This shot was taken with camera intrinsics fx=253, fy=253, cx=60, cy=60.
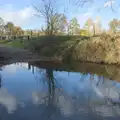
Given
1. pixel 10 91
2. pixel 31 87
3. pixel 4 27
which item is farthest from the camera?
pixel 4 27

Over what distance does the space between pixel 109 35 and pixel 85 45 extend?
2.44 metres

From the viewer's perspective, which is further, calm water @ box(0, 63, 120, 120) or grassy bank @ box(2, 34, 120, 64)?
grassy bank @ box(2, 34, 120, 64)

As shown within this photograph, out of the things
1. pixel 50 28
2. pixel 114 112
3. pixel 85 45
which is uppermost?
pixel 50 28

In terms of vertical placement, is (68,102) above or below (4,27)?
below

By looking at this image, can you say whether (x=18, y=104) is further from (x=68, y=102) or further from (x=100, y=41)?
(x=100, y=41)

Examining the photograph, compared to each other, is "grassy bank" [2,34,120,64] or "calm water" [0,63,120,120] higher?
"grassy bank" [2,34,120,64]

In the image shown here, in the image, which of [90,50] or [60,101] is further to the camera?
[90,50]

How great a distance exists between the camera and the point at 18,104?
851 centimetres

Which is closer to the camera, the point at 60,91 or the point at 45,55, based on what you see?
the point at 60,91

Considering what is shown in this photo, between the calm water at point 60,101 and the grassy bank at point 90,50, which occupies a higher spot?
the grassy bank at point 90,50

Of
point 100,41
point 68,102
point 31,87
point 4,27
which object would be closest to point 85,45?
point 100,41

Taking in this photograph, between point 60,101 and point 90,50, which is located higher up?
point 90,50

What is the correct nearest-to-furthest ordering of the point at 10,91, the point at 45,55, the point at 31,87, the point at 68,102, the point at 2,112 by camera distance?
the point at 2,112
the point at 68,102
the point at 10,91
the point at 31,87
the point at 45,55

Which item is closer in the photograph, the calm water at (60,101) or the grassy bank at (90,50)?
the calm water at (60,101)
